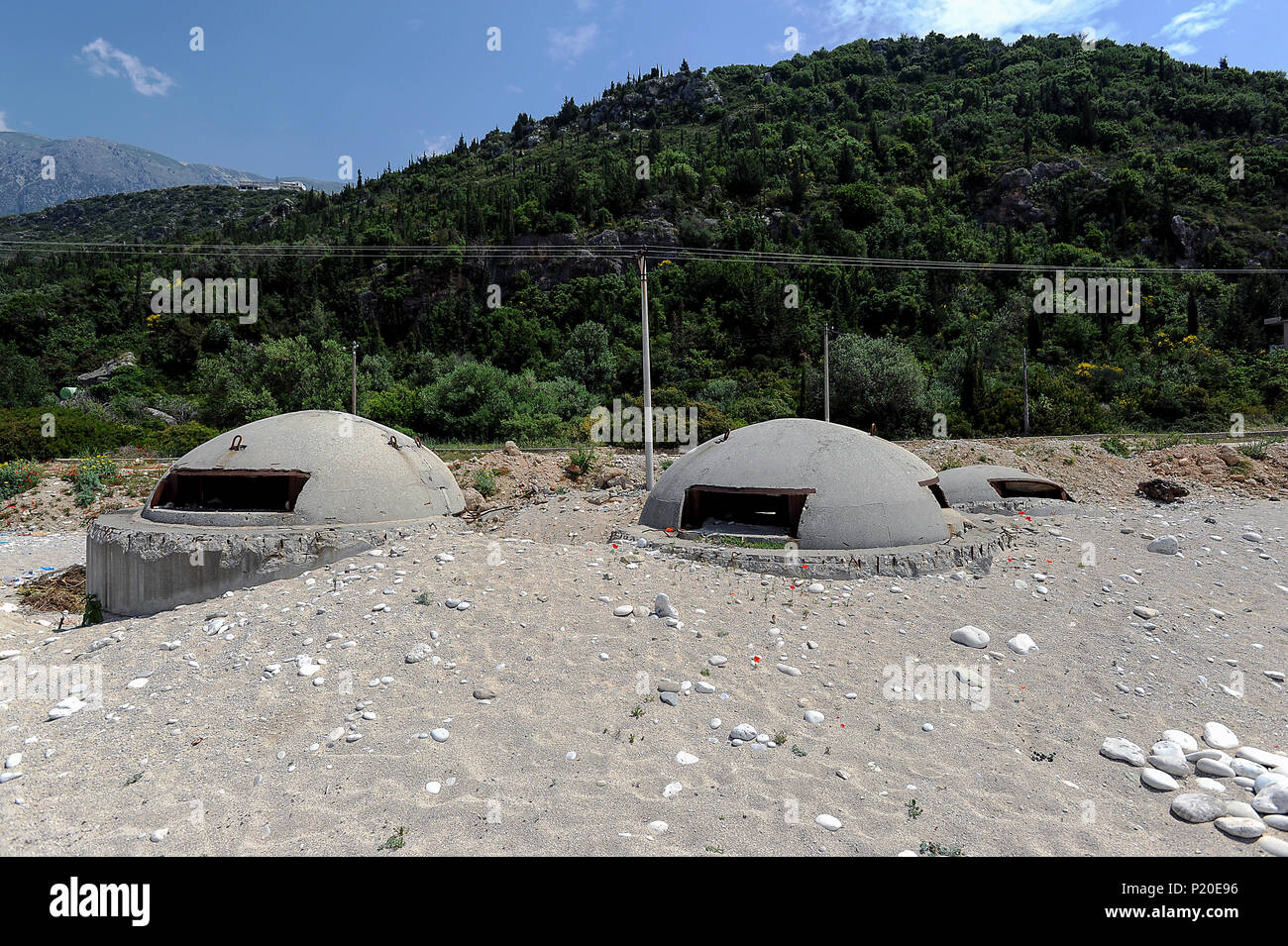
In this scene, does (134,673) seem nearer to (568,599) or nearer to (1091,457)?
(568,599)

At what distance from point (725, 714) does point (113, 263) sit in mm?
77703

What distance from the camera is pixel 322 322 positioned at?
2039 inches

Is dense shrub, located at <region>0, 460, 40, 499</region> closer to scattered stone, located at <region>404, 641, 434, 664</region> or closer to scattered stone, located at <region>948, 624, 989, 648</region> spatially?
scattered stone, located at <region>404, 641, 434, 664</region>

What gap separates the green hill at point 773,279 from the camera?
33.2m

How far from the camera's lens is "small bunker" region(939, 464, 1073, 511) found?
15119 millimetres

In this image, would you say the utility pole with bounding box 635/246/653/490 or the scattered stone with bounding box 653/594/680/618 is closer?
the scattered stone with bounding box 653/594/680/618

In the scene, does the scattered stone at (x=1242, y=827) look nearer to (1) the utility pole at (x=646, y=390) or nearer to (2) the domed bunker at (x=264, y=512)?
(2) the domed bunker at (x=264, y=512)

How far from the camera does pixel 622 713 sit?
5449mm

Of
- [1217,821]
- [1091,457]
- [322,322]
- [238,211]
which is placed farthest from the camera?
[238,211]

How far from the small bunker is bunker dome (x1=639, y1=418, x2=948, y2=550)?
5465 millimetres

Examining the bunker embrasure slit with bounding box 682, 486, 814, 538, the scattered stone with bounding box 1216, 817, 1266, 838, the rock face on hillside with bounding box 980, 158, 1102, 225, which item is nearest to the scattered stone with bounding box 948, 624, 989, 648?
the bunker embrasure slit with bounding box 682, 486, 814, 538

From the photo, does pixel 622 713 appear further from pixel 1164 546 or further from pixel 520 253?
pixel 520 253

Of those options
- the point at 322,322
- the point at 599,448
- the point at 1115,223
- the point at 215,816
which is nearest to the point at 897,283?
the point at 1115,223

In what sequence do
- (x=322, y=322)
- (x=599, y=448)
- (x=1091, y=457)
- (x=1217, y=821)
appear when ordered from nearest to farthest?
(x=1217, y=821)
(x=1091, y=457)
(x=599, y=448)
(x=322, y=322)
